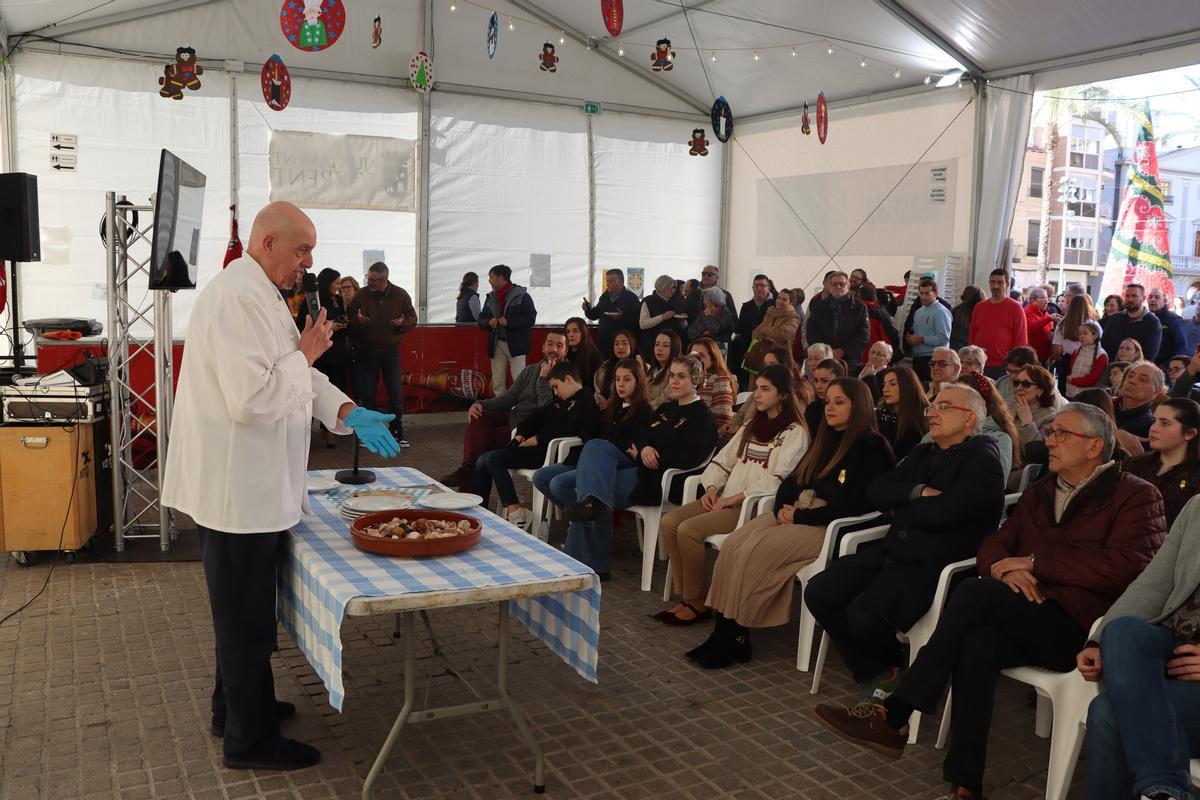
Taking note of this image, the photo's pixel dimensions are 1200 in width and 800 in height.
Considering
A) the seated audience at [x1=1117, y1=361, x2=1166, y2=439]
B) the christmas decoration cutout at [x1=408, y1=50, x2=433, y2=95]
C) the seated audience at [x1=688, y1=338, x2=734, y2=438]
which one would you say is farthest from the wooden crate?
the christmas decoration cutout at [x1=408, y1=50, x2=433, y2=95]

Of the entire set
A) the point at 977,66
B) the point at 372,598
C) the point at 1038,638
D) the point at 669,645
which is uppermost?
the point at 977,66

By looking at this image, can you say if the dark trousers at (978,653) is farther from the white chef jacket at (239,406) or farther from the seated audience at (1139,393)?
the seated audience at (1139,393)

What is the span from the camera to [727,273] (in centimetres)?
1383

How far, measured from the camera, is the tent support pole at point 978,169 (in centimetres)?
974

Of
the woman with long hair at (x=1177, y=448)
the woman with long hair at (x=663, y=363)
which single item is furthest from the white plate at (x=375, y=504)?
the woman with long hair at (x=663, y=363)

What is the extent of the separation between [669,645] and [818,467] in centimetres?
97

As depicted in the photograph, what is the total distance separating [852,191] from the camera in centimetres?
1141

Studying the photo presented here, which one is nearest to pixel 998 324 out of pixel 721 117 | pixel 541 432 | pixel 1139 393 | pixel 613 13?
pixel 721 117

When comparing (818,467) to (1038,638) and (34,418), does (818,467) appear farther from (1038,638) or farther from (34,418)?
(34,418)

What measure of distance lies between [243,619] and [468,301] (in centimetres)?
837

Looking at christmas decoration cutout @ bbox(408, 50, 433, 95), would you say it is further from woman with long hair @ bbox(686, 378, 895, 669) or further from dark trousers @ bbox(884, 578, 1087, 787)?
dark trousers @ bbox(884, 578, 1087, 787)

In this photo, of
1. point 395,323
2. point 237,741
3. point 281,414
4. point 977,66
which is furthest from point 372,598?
point 977,66

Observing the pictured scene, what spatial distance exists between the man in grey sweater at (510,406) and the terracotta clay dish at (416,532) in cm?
296

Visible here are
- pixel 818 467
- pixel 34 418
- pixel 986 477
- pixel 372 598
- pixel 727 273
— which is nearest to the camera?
pixel 372 598
